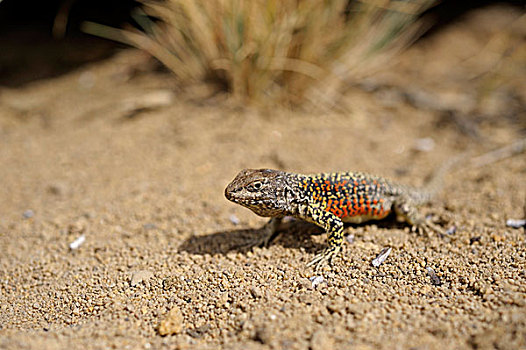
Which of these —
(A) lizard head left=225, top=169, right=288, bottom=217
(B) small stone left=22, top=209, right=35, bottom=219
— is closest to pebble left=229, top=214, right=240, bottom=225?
(A) lizard head left=225, top=169, right=288, bottom=217

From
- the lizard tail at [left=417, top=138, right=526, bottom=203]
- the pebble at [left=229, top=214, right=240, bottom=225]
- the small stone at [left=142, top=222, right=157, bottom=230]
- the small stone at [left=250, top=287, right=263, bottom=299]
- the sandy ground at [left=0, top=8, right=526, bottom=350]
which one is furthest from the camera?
the lizard tail at [left=417, top=138, right=526, bottom=203]

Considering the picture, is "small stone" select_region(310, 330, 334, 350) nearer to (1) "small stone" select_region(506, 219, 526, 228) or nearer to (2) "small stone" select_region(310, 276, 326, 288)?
(2) "small stone" select_region(310, 276, 326, 288)

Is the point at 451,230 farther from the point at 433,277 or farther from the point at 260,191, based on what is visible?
the point at 260,191

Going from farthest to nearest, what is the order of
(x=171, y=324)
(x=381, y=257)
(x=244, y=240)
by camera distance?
(x=244, y=240), (x=381, y=257), (x=171, y=324)

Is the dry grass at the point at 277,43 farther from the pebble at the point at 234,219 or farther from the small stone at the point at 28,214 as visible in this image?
the small stone at the point at 28,214

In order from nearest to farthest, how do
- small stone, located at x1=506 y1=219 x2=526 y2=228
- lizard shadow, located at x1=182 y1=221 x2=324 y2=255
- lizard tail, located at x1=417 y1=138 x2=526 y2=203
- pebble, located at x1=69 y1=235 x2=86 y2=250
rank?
lizard shadow, located at x1=182 y1=221 x2=324 y2=255 → small stone, located at x1=506 y1=219 x2=526 y2=228 → pebble, located at x1=69 y1=235 x2=86 y2=250 → lizard tail, located at x1=417 y1=138 x2=526 y2=203

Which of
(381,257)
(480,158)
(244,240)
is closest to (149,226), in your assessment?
(244,240)

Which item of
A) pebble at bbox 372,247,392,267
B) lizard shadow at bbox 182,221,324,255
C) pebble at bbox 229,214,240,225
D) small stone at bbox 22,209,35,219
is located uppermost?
pebble at bbox 372,247,392,267
